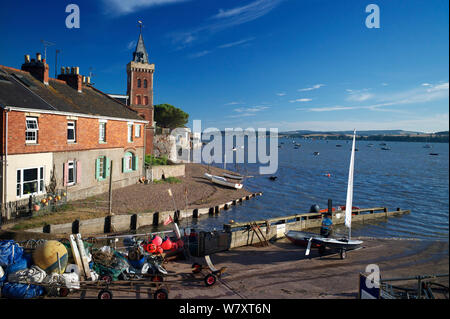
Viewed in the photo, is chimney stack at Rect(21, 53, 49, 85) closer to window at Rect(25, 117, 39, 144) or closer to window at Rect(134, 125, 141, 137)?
window at Rect(25, 117, 39, 144)

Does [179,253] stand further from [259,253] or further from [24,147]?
[24,147]

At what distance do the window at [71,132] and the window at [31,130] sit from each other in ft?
10.8

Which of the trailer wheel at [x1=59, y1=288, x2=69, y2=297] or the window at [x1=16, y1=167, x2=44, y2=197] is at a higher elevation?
the window at [x1=16, y1=167, x2=44, y2=197]

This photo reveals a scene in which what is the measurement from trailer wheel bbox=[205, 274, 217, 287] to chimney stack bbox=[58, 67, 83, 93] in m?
25.9

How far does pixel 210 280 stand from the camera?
38.0 feet

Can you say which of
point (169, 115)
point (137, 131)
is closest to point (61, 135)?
point (137, 131)

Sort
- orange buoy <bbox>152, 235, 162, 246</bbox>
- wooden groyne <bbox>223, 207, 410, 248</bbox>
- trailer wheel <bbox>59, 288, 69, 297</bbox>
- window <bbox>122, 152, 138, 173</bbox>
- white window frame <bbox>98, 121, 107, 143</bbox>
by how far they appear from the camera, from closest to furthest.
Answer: trailer wheel <bbox>59, 288, 69, 297</bbox> → orange buoy <bbox>152, 235, 162, 246</bbox> → wooden groyne <bbox>223, 207, 410, 248</bbox> → white window frame <bbox>98, 121, 107, 143</bbox> → window <bbox>122, 152, 138, 173</bbox>

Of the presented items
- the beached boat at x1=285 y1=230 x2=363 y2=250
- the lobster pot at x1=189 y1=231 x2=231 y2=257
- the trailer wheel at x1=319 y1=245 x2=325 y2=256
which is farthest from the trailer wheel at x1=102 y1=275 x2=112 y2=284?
the trailer wheel at x1=319 y1=245 x2=325 y2=256

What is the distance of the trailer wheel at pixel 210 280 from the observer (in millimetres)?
→ 11495

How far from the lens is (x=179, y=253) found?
14836 millimetres

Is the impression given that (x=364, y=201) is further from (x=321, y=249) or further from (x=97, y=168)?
(x=97, y=168)

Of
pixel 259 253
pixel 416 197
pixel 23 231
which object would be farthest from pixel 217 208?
pixel 416 197

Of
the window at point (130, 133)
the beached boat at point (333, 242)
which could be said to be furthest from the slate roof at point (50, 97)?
the beached boat at point (333, 242)

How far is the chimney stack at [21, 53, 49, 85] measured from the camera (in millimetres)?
25406
